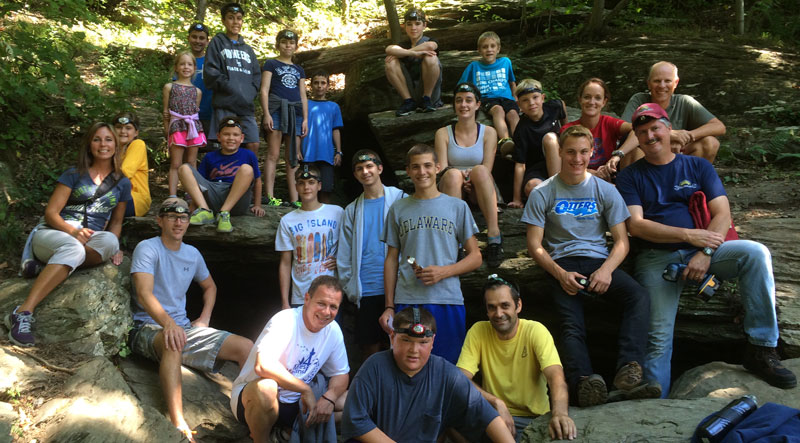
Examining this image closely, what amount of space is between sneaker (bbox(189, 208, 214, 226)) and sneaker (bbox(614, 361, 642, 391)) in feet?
14.4

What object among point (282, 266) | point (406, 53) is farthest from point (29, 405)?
point (406, 53)

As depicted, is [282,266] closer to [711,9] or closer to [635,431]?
[635,431]

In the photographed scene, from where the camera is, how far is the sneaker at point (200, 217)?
601 cm

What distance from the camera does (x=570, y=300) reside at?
4555mm

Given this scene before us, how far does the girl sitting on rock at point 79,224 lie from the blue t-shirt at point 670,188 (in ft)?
15.8

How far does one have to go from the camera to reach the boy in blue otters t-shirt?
19.9 ft

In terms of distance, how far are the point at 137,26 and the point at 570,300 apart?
479 inches

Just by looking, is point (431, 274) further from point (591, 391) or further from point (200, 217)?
point (200, 217)

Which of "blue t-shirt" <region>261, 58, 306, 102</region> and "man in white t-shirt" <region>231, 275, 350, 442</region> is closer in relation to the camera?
"man in white t-shirt" <region>231, 275, 350, 442</region>

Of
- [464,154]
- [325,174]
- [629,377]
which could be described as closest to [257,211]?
[325,174]

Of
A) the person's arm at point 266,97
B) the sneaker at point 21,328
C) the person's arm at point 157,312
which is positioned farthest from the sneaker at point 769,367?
the sneaker at point 21,328

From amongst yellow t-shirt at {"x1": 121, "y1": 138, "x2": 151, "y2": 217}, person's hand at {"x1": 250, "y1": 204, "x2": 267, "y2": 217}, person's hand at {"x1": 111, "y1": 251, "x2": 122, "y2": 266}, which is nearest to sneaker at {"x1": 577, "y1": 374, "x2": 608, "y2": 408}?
person's hand at {"x1": 250, "y1": 204, "x2": 267, "y2": 217}

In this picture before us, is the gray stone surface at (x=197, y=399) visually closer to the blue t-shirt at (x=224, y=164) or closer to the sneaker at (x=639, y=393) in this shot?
the blue t-shirt at (x=224, y=164)

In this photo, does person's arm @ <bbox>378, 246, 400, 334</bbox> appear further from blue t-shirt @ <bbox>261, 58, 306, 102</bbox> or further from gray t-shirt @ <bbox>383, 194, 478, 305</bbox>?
blue t-shirt @ <bbox>261, 58, 306, 102</bbox>
